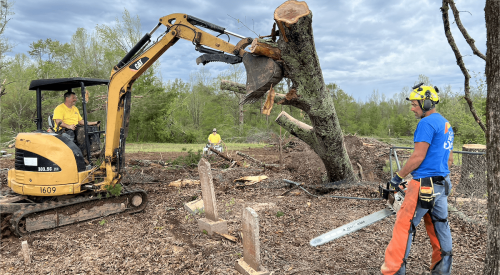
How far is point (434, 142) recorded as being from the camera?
3266mm

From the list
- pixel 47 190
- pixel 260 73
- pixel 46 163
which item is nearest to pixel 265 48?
pixel 260 73

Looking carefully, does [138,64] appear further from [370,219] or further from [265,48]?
[370,219]

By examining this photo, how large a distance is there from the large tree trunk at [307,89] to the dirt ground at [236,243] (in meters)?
0.89

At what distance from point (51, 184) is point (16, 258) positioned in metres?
1.57

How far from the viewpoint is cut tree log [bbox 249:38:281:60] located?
4.60m

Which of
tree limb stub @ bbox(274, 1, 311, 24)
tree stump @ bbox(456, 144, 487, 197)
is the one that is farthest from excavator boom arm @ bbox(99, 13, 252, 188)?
tree stump @ bbox(456, 144, 487, 197)

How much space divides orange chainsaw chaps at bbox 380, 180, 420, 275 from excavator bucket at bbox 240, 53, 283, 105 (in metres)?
2.49

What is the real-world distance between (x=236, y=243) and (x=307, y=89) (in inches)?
109

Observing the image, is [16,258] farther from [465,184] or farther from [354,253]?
[465,184]

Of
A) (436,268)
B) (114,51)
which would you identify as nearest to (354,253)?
(436,268)

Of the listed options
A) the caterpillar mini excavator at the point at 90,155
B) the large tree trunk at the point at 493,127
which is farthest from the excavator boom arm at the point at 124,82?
Result: the large tree trunk at the point at 493,127

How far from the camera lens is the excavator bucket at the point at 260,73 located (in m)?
4.72

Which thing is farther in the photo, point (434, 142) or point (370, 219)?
point (370, 219)

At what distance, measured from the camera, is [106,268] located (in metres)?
3.88
